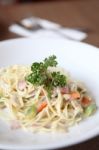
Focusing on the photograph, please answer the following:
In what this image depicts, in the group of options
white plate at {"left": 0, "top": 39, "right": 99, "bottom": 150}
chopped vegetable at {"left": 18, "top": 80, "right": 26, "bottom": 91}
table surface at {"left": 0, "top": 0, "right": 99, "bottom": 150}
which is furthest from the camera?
table surface at {"left": 0, "top": 0, "right": 99, "bottom": 150}

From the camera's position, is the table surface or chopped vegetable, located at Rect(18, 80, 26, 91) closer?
chopped vegetable, located at Rect(18, 80, 26, 91)

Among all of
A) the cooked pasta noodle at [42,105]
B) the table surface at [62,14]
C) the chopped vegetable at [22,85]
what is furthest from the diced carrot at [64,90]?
the table surface at [62,14]

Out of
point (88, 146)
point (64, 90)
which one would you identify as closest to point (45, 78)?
point (64, 90)

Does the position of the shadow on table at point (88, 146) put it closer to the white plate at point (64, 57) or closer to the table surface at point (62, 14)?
the white plate at point (64, 57)

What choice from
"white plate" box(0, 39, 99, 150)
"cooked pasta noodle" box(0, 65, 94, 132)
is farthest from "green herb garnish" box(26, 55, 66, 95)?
"white plate" box(0, 39, 99, 150)

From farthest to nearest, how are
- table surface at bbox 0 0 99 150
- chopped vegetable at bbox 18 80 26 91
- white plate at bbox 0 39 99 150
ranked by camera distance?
table surface at bbox 0 0 99 150, chopped vegetable at bbox 18 80 26 91, white plate at bbox 0 39 99 150

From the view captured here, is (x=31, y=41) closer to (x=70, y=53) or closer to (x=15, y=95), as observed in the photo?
(x=70, y=53)

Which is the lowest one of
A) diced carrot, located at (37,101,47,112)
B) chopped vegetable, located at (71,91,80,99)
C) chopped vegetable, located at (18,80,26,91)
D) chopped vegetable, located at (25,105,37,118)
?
chopped vegetable, located at (25,105,37,118)

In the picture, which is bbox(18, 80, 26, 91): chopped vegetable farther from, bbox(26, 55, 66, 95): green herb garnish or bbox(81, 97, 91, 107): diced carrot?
bbox(81, 97, 91, 107): diced carrot

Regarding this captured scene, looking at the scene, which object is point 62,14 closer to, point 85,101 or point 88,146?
point 85,101

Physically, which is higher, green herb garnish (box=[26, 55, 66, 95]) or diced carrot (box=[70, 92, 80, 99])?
green herb garnish (box=[26, 55, 66, 95])
